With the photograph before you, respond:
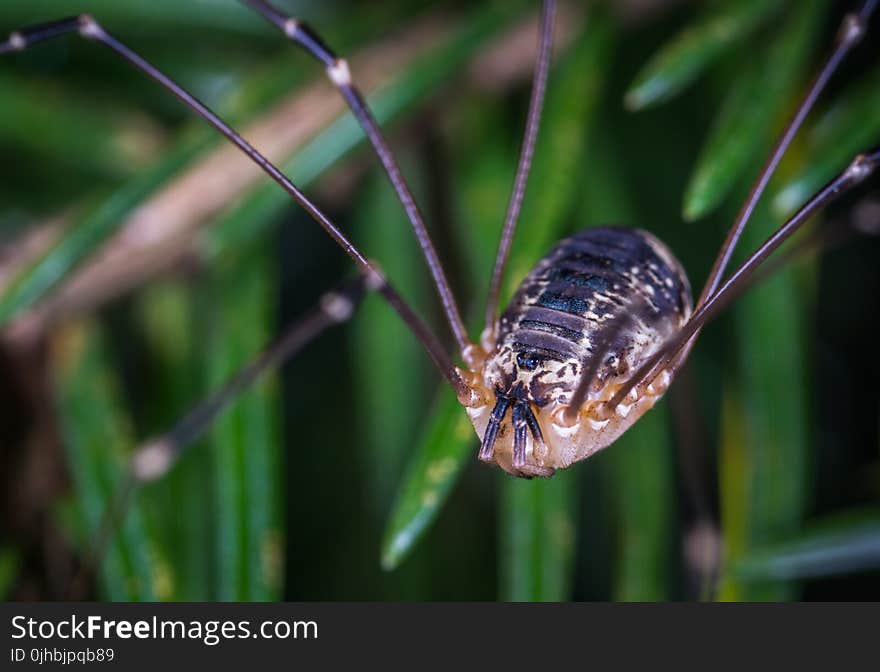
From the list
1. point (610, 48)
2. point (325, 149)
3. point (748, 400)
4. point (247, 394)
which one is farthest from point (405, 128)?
point (748, 400)

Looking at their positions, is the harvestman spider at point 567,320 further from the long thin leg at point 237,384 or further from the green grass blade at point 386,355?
the green grass blade at point 386,355

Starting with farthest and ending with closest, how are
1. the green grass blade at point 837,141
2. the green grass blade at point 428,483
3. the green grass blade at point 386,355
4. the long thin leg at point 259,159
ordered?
the green grass blade at point 386,355 → the long thin leg at point 259,159 → the green grass blade at point 837,141 → the green grass blade at point 428,483

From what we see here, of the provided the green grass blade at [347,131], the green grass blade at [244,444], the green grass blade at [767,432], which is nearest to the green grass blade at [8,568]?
the green grass blade at [244,444]

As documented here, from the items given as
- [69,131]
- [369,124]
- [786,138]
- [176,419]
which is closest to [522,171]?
[369,124]

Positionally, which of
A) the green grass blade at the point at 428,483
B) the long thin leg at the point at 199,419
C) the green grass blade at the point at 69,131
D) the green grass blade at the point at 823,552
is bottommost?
the green grass blade at the point at 823,552

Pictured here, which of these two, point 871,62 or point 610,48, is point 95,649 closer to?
point 610,48

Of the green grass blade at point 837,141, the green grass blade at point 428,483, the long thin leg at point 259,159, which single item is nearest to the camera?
the green grass blade at point 428,483

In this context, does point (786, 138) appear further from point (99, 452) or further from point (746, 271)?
point (99, 452)
